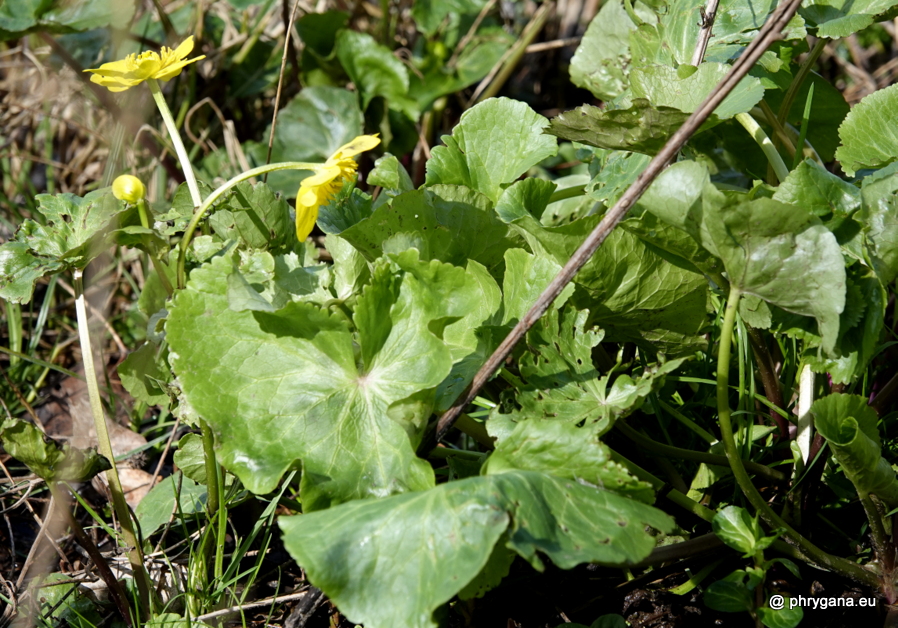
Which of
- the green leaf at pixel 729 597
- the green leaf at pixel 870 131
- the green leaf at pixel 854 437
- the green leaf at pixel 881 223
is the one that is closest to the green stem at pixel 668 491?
the green leaf at pixel 729 597

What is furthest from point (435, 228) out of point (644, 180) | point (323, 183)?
point (644, 180)

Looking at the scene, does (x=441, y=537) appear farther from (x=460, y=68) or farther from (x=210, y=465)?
(x=460, y=68)

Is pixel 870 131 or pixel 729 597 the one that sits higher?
pixel 870 131

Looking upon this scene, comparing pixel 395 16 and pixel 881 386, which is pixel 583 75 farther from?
pixel 395 16

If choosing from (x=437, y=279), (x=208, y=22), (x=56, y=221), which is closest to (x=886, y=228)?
(x=437, y=279)

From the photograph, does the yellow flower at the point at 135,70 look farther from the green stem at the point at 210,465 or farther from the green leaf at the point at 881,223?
the green leaf at the point at 881,223

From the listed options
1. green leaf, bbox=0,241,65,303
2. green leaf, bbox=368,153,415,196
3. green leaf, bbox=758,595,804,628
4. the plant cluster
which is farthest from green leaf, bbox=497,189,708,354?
green leaf, bbox=0,241,65,303
